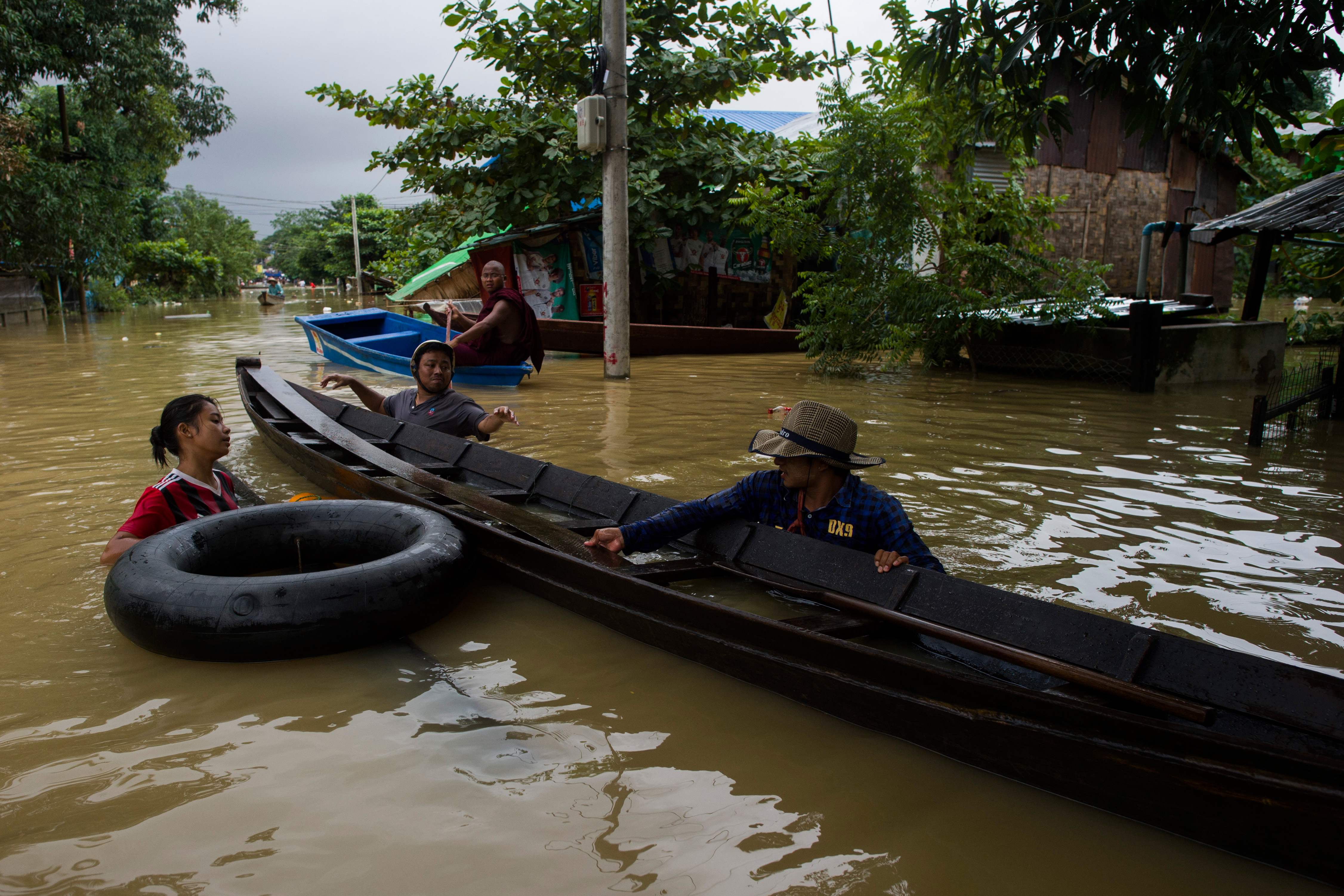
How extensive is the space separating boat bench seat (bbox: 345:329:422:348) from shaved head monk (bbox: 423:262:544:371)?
1.32 metres

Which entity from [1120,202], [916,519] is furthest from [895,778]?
[1120,202]

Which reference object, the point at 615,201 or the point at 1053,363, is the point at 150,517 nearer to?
the point at 615,201

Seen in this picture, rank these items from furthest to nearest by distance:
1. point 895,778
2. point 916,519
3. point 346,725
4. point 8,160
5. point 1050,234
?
point 1050,234, point 8,160, point 916,519, point 346,725, point 895,778

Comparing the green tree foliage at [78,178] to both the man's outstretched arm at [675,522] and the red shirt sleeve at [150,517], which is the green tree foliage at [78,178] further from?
the man's outstretched arm at [675,522]

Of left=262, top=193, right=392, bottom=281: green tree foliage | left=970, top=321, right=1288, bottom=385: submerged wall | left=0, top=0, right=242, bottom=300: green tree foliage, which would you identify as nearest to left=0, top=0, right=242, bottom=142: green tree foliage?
left=0, top=0, right=242, bottom=300: green tree foliage

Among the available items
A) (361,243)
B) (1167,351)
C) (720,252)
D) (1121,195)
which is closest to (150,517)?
(1167,351)

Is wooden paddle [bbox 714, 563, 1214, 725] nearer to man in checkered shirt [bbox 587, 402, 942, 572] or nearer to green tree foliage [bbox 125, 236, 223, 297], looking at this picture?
man in checkered shirt [bbox 587, 402, 942, 572]

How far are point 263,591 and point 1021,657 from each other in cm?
258

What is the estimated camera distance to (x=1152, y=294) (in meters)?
16.7

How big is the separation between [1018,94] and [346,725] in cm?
350

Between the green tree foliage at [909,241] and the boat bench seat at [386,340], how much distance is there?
4.86 m

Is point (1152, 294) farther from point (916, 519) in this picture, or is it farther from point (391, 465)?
point (391, 465)

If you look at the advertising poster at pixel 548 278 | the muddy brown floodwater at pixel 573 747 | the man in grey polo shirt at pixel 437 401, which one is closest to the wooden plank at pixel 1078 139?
the advertising poster at pixel 548 278

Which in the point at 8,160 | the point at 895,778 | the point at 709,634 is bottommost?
the point at 895,778
